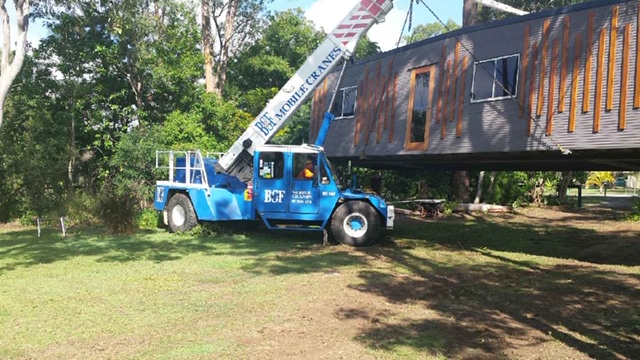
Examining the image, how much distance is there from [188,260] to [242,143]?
4.12m

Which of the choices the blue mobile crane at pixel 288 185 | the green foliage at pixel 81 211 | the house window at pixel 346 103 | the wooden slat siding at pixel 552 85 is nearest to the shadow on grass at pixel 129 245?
the blue mobile crane at pixel 288 185

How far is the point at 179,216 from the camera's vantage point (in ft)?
44.6

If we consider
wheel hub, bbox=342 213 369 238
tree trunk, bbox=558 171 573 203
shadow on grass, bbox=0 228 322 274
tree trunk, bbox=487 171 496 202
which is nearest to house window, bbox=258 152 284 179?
shadow on grass, bbox=0 228 322 274

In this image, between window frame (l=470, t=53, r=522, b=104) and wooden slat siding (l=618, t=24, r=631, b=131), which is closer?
wooden slat siding (l=618, t=24, r=631, b=131)

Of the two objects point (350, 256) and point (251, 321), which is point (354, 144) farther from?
point (251, 321)

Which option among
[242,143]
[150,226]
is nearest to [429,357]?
[242,143]

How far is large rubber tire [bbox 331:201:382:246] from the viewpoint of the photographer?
12.0 meters

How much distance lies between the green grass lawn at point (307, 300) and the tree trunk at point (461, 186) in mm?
10201

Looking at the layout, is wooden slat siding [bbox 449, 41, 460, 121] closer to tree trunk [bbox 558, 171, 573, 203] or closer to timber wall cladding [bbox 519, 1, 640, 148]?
timber wall cladding [bbox 519, 1, 640, 148]

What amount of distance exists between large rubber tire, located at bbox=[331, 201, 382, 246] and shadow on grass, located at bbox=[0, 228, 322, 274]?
851mm

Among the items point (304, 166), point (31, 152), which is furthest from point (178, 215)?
point (31, 152)

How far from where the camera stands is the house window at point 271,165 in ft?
40.2

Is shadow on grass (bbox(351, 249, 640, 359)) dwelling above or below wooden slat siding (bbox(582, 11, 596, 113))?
below

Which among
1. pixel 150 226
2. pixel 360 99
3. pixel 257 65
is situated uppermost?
pixel 257 65
